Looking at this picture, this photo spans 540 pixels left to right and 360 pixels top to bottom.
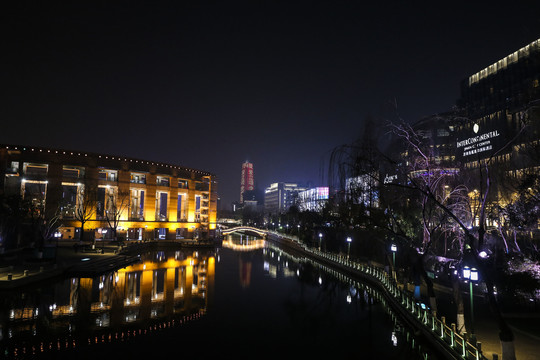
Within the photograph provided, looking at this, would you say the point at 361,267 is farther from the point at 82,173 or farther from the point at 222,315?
the point at 82,173

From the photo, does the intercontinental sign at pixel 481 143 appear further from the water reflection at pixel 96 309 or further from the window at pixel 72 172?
the window at pixel 72 172

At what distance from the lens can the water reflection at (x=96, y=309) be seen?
1786 cm

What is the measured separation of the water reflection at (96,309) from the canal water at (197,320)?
0.06 meters

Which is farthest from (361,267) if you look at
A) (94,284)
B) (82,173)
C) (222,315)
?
(82,173)

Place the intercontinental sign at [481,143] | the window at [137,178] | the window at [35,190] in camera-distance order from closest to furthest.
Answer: the window at [35,190]
the intercontinental sign at [481,143]
the window at [137,178]

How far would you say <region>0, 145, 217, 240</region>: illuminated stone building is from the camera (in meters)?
60.3

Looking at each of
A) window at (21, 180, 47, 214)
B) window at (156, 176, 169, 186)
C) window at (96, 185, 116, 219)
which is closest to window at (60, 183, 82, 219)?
window at (21, 180, 47, 214)

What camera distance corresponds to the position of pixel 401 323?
21375mm

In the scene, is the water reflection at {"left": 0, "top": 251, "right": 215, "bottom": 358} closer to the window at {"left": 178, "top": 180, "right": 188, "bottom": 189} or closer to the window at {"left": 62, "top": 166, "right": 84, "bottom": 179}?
the window at {"left": 62, "top": 166, "right": 84, "bottom": 179}

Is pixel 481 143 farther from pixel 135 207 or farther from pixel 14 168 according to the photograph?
pixel 14 168

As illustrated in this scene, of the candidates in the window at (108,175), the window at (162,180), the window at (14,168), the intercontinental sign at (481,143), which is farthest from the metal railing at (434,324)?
the window at (14,168)

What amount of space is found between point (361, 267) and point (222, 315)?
1850cm

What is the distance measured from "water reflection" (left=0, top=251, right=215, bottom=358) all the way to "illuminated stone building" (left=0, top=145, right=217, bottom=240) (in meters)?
28.3

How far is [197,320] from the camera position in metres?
22.2
